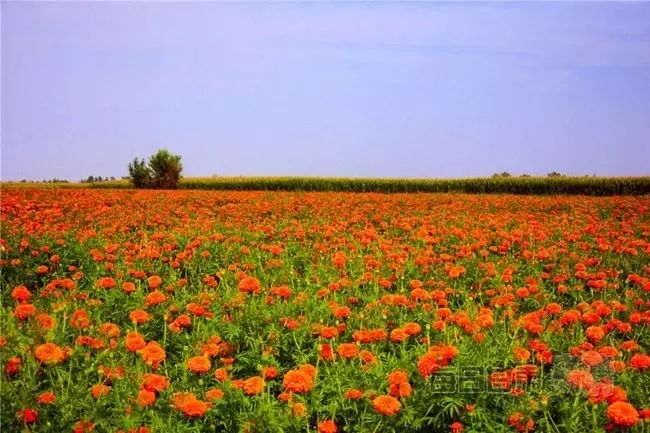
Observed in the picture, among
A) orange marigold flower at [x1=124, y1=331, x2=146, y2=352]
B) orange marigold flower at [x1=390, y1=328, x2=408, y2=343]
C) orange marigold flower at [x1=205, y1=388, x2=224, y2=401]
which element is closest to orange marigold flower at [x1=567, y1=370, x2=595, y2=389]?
orange marigold flower at [x1=390, y1=328, x2=408, y2=343]

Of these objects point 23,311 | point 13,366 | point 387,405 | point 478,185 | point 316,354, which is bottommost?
point 316,354

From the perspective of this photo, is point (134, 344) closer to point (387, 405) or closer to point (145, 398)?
point (145, 398)

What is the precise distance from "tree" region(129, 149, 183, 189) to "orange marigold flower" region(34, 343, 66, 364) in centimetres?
3703

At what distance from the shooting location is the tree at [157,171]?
39469 millimetres

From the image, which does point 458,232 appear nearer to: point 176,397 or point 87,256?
point 87,256

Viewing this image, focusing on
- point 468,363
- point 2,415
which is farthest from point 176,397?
point 468,363

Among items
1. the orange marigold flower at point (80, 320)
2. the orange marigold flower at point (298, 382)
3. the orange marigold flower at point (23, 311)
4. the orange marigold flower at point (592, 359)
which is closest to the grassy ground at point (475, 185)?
the orange marigold flower at point (592, 359)

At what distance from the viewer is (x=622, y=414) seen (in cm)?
299

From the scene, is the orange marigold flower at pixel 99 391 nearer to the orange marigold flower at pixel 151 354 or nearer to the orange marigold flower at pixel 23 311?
the orange marigold flower at pixel 151 354

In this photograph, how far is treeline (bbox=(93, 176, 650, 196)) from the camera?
3797 cm

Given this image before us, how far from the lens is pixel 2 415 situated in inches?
134

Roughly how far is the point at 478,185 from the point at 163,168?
2062cm

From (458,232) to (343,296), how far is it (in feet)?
12.0

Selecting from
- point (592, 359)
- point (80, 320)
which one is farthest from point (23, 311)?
point (592, 359)
